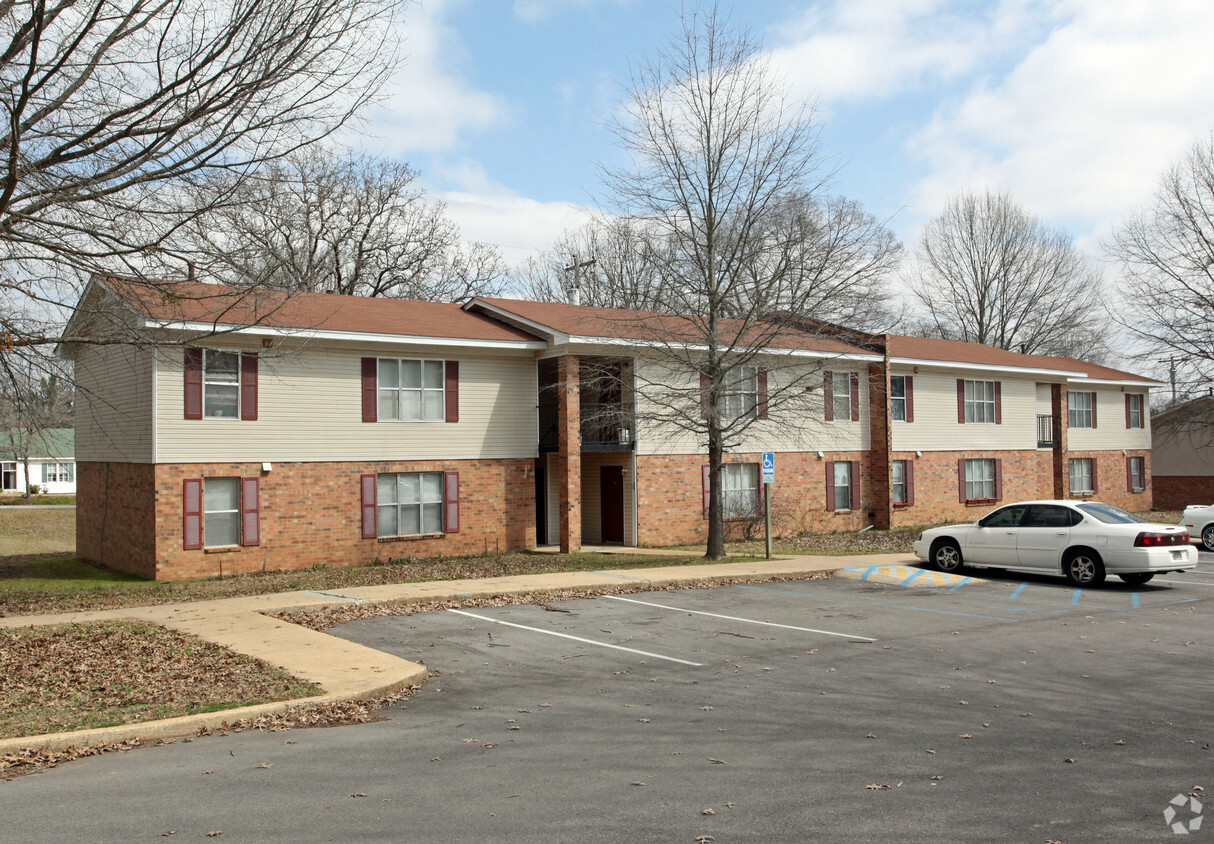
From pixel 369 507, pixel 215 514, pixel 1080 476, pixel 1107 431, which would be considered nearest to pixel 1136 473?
pixel 1107 431

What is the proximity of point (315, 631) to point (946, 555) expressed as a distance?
12720 millimetres

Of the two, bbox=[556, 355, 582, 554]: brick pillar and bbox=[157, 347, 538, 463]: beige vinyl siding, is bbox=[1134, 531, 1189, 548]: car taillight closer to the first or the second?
bbox=[556, 355, 582, 554]: brick pillar

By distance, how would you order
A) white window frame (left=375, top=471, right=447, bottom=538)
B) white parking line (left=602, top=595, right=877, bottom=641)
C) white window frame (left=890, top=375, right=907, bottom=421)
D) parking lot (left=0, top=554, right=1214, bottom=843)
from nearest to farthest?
1. parking lot (left=0, top=554, right=1214, bottom=843)
2. white parking line (left=602, top=595, right=877, bottom=641)
3. white window frame (left=375, top=471, right=447, bottom=538)
4. white window frame (left=890, top=375, right=907, bottom=421)

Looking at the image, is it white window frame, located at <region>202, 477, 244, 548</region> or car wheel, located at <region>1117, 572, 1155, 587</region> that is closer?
car wheel, located at <region>1117, 572, 1155, 587</region>

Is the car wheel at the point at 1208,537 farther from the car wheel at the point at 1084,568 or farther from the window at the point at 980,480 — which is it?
the car wheel at the point at 1084,568

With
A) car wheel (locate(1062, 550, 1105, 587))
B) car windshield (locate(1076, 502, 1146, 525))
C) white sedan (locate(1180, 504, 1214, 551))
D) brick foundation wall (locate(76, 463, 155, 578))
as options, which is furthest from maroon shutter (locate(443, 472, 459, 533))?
white sedan (locate(1180, 504, 1214, 551))

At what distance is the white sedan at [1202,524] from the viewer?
83.1 feet

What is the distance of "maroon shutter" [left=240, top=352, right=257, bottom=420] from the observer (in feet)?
69.7

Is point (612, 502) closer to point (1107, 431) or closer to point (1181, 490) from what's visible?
point (1107, 431)

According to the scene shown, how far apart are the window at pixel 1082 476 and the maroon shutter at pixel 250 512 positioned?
3234 centimetres

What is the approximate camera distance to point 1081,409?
40625 mm

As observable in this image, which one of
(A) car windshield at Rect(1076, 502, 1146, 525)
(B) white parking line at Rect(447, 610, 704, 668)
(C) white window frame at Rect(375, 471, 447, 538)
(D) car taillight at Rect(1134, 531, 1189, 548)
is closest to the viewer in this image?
(B) white parking line at Rect(447, 610, 704, 668)

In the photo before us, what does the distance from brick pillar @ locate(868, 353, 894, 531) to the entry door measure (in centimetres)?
944

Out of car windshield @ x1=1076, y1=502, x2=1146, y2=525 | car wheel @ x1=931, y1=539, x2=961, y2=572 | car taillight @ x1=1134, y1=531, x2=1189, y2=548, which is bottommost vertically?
car wheel @ x1=931, y1=539, x2=961, y2=572
